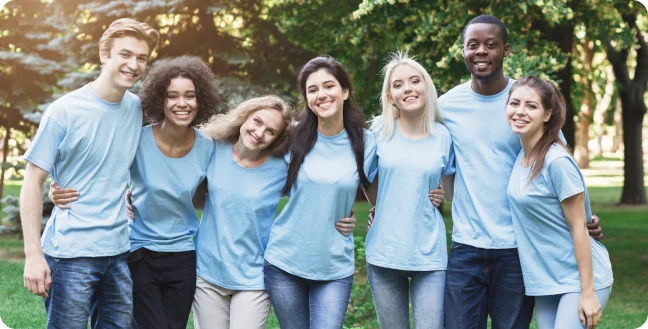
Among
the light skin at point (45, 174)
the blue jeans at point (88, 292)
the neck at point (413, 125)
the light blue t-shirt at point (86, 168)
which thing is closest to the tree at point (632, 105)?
Answer: the neck at point (413, 125)

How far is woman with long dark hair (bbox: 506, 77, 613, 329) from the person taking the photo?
13.6 ft

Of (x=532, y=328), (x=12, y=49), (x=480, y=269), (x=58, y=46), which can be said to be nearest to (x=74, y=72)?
(x=58, y=46)

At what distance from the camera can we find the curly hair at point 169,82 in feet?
15.3

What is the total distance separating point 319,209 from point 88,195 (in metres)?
1.30

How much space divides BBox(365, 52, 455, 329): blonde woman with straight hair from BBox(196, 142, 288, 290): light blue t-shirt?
645mm

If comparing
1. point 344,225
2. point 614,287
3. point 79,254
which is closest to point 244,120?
point 344,225

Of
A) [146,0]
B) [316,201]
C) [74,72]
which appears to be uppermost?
[146,0]

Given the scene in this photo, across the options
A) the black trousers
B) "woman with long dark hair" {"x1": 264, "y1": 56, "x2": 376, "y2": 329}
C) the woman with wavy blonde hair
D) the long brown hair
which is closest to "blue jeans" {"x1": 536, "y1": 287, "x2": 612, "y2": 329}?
the long brown hair

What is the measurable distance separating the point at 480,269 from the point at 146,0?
36.0 feet

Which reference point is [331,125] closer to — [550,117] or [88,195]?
[550,117]

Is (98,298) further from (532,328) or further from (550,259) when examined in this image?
(532,328)

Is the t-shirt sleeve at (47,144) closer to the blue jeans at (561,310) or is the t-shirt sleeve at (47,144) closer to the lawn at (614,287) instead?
the blue jeans at (561,310)

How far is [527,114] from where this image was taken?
4238 mm

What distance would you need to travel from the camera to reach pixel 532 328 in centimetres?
892
